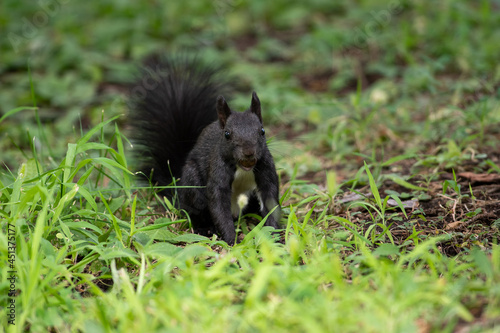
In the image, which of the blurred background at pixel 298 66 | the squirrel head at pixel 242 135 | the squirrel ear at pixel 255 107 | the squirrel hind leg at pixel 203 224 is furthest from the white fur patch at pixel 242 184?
the blurred background at pixel 298 66

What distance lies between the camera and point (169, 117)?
12.9ft

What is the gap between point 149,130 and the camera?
13.0 feet

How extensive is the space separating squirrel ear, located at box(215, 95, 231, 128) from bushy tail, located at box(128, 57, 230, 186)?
58cm

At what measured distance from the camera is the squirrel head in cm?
316

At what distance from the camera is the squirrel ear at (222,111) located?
3363 mm

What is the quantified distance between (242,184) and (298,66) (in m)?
4.53

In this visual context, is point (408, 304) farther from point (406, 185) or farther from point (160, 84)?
point (160, 84)

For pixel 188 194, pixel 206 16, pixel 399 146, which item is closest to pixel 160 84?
pixel 188 194

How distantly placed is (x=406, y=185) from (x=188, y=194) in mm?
1394

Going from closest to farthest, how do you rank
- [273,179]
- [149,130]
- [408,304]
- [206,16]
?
[408,304]
[273,179]
[149,130]
[206,16]

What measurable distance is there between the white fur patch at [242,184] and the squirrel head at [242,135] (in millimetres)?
102

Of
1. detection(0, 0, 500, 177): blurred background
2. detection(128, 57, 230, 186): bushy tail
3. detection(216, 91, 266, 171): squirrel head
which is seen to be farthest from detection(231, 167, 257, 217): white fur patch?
detection(0, 0, 500, 177): blurred background

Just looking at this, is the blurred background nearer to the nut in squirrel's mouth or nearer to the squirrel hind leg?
the squirrel hind leg

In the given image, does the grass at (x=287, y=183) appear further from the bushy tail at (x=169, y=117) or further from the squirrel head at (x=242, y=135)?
the squirrel head at (x=242, y=135)
